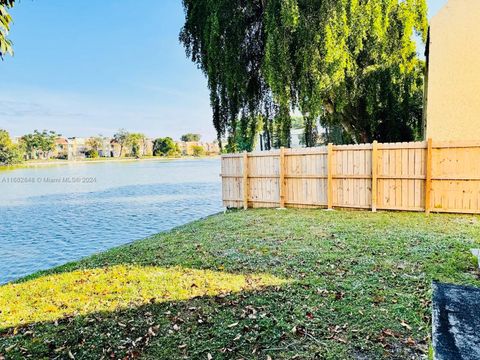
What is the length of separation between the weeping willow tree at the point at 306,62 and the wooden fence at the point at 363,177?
1.52m

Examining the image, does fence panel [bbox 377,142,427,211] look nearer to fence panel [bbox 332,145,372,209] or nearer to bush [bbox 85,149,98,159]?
fence panel [bbox 332,145,372,209]

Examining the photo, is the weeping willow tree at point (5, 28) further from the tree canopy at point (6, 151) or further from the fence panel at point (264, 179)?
the tree canopy at point (6, 151)

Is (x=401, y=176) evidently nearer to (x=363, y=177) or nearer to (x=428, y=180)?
(x=428, y=180)

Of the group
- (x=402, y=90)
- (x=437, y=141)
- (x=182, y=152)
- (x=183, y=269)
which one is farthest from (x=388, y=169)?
(x=182, y=152)

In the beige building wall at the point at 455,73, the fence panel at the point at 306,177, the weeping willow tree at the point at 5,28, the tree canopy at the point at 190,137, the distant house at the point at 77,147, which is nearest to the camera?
the weeping willow tree at the point at 5,28

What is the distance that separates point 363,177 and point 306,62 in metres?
3.45

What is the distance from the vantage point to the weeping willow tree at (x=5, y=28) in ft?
6.97

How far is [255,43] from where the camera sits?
10398mm

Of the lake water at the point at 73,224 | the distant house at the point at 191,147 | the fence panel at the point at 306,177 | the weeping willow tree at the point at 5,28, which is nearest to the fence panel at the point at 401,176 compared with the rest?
the fence panel at the point at 306,177

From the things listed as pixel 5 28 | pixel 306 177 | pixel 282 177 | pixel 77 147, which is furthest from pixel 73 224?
pixel 77 147

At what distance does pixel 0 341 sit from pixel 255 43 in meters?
9.93

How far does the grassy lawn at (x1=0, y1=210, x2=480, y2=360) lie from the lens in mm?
2561

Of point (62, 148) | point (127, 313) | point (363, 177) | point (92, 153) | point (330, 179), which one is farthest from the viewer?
point (62, 148)

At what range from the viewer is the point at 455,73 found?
25.8ft
